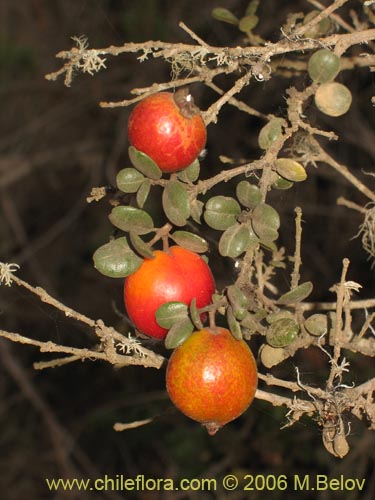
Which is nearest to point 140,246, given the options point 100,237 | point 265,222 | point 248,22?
point 265,222

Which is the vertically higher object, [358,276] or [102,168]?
[102,168]

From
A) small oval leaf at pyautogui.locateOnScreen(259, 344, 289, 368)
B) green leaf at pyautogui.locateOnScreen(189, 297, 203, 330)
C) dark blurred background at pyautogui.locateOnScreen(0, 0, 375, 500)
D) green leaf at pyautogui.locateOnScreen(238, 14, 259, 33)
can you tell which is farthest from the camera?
dark blurred background at pyautogui.locateOnScreen(0, 0, 375, 500)

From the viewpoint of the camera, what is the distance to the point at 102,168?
2.88m

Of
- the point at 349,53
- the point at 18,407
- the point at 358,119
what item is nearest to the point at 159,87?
the point at 349,53

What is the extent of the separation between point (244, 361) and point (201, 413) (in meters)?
0.08

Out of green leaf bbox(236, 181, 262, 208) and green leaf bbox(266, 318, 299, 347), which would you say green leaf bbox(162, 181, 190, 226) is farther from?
green leaf bbox(266, 318, 299, 347)

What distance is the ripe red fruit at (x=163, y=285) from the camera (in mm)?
872

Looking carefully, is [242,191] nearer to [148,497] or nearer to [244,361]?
[244,361]

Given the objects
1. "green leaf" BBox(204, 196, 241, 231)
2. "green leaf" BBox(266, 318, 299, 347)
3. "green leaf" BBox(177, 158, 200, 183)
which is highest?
"green leaf" BBox(177, 158, 200, 183)

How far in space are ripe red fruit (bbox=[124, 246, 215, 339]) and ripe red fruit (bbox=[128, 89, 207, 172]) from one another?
117 mm

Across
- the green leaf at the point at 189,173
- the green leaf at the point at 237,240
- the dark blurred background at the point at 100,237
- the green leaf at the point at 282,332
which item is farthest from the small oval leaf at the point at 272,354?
the dark blurred background at the point at 100,237

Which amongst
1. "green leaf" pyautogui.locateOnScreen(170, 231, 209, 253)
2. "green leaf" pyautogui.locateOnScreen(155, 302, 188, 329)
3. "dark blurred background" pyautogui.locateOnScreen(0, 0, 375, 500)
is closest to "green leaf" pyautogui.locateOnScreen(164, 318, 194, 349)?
"green leaf" pyautogui.locateOnScreen(155, 302, 188, 329)

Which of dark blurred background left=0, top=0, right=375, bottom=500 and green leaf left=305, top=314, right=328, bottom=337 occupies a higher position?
dark blurred background left=0, top=0, right=375, bottom=500

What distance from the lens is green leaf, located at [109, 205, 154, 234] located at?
2.90 feet
